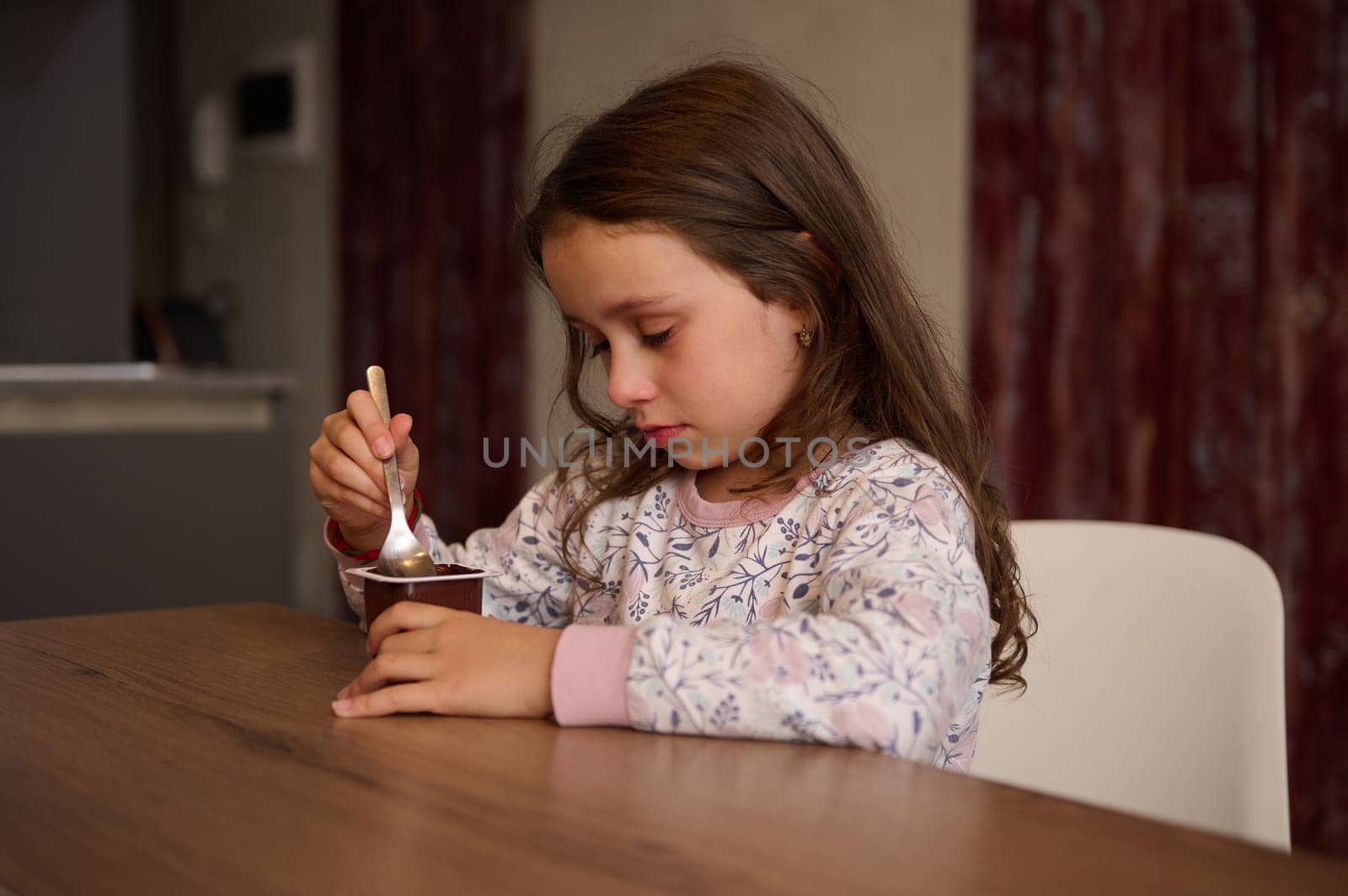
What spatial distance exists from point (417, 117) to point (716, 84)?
10.9 ft

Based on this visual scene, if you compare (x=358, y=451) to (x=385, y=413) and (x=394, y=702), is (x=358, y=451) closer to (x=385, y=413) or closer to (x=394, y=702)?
(x=385, y=413)

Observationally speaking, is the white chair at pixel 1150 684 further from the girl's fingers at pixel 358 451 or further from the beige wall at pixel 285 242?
the beige wall at pixel 285 242

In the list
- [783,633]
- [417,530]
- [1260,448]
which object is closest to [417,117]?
[1260,448]

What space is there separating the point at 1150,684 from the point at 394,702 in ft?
2.24

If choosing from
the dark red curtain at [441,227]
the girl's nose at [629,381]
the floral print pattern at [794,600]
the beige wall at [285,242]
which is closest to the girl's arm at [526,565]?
the floral print pattern at [794,600]

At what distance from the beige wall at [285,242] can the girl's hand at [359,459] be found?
3.59 m

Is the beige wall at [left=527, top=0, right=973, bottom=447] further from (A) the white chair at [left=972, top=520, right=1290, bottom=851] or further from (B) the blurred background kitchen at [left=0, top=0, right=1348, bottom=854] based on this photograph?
(A) the white chair at [left=972, top=520, right=1290, bottom=851]

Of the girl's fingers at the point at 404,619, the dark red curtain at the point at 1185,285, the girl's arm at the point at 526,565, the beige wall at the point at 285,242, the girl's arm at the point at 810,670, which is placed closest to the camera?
the girl's arm at the point at 810,670

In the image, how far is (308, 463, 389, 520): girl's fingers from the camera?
1.16m

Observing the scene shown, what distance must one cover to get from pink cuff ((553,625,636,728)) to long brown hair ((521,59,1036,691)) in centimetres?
36

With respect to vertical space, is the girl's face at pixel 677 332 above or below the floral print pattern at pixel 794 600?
above

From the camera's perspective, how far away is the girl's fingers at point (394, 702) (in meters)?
0.81

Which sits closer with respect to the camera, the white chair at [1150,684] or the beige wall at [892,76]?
the white chair at [1150,684]

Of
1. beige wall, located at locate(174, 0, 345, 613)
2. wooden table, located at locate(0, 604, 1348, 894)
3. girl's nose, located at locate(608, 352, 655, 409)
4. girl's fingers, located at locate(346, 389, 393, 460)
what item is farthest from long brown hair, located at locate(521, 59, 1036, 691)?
beige wall, located at locate(174, 0, 345, 613)
